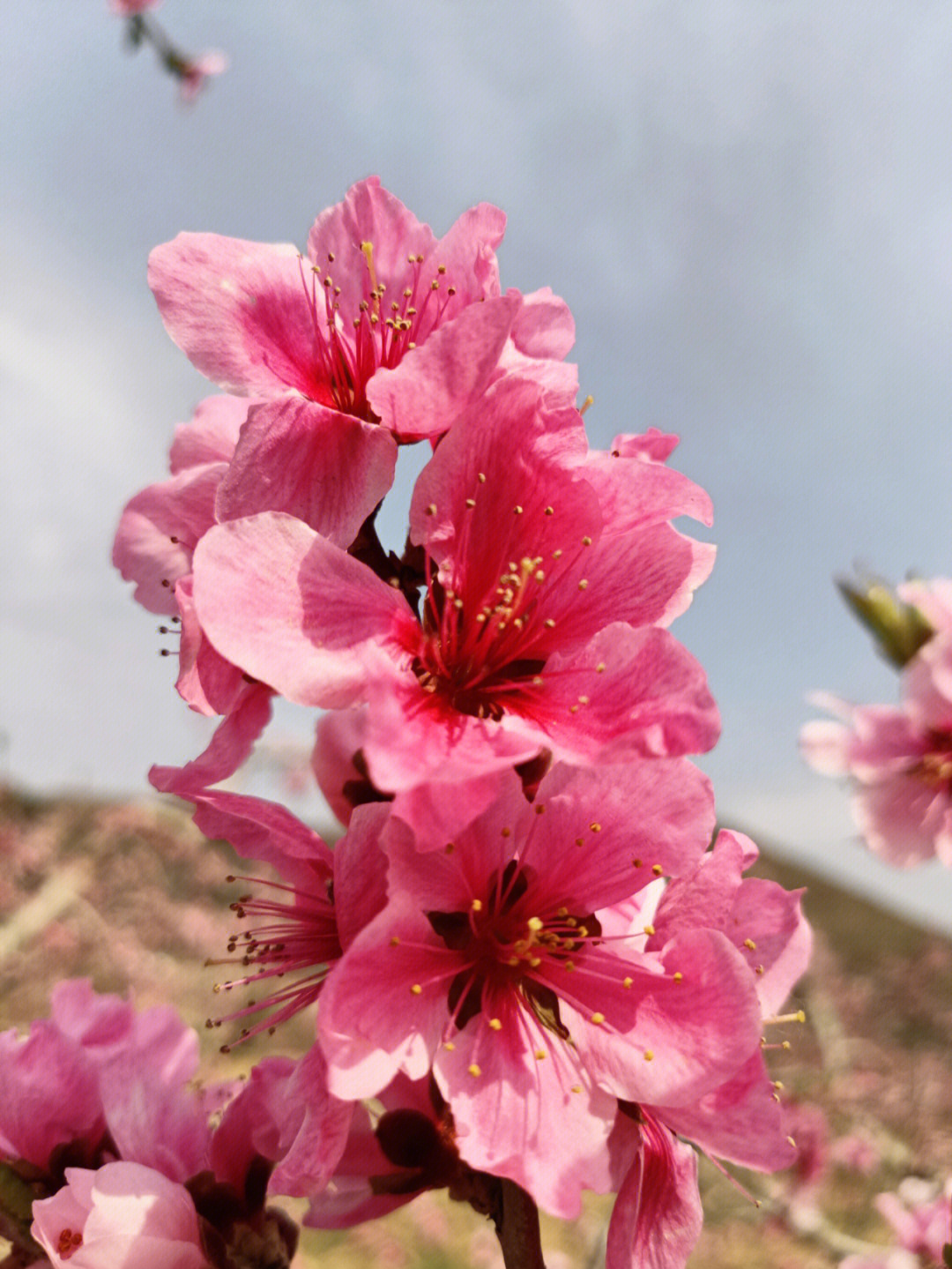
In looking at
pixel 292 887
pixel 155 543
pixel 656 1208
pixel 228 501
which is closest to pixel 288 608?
pixel 228 501

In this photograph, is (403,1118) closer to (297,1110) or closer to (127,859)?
(297,1110)

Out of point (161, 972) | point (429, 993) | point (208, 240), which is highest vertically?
point (208, 240)

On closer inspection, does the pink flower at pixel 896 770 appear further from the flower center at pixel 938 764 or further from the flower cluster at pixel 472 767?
the flower cluster at pixel 472 767

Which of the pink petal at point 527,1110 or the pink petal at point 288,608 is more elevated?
the pink petal at point 288,608

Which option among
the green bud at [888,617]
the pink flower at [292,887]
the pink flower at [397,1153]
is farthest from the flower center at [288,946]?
the green bud at [888,617]

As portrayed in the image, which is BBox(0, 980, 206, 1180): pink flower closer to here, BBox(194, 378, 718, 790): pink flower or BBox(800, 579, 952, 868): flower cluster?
BBox(194, 378, 718, 790): pink flower

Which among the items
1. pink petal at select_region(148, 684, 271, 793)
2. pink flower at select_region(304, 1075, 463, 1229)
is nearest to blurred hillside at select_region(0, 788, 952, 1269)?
pink flower at select_region(304, 1075, 463, 1229)

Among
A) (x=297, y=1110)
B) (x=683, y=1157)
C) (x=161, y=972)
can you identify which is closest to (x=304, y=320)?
(x=297, y=1110)

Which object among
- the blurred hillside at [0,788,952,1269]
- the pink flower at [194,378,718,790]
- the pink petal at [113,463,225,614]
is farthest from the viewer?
the blurred hillside at [0,788,952,1269]
